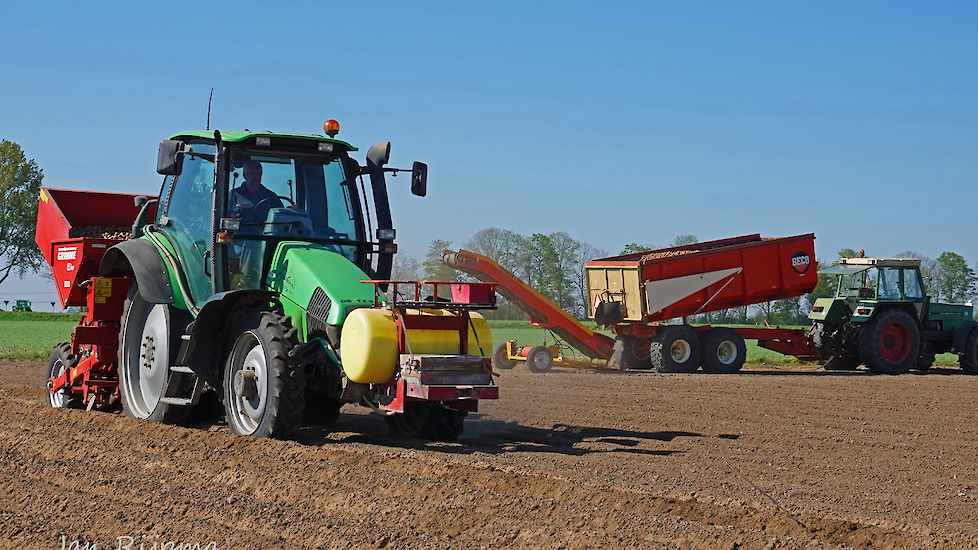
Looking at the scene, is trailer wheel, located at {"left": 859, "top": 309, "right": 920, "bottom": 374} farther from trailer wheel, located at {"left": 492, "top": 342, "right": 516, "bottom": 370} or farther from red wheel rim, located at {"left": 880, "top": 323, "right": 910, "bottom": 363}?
trailer wheel, located at {"left": 492, "top": 342, "right": 516, "bottom": 370}

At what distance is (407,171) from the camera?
879cm

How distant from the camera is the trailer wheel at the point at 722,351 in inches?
756

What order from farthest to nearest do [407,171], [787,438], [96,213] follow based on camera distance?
1. [96,213]
2. [787,438]
3. [407,171]

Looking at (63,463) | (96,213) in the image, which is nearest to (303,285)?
(63,463)

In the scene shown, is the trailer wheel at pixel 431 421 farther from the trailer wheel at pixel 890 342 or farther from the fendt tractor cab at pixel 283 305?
the trailer wheel at pixel 890 342

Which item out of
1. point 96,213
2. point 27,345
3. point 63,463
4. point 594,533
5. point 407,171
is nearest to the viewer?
point 594,533

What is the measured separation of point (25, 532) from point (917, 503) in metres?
5.05

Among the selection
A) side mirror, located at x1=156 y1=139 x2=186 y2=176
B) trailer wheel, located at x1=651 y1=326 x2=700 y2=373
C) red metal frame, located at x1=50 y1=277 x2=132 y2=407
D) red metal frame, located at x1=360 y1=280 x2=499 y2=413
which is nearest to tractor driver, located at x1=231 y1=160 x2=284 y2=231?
side mirror, located at x1=156 y1=139 x2=186 y2=176

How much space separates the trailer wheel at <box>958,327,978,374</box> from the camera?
2045 cm

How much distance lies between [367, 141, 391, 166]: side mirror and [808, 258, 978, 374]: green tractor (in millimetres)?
13823

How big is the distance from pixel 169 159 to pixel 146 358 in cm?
212

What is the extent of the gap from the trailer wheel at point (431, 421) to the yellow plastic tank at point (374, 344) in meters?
0.93

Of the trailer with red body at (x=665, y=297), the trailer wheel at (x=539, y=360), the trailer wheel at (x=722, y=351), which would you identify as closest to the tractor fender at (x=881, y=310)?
the trailer with red body at (x=665, y=297)

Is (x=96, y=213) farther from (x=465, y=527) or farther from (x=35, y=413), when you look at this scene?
(x=465, y=527)
